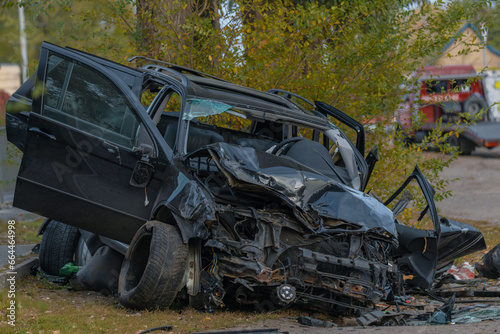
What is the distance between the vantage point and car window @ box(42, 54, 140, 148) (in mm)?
6016

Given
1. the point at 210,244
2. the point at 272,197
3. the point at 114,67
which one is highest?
the point at 114,67

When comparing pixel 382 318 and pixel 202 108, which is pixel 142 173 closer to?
pixel 202 108

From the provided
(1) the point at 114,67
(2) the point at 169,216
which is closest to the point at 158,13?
(1) the point at 114,67

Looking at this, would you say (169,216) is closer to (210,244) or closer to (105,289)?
(210,244)

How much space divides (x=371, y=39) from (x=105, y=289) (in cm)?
532

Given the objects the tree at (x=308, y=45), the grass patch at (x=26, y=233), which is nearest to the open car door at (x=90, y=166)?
the tree at (x=308, y=45)

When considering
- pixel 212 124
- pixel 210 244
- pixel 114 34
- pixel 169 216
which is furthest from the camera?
pixel 114 34

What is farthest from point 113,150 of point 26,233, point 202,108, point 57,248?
point 26,233

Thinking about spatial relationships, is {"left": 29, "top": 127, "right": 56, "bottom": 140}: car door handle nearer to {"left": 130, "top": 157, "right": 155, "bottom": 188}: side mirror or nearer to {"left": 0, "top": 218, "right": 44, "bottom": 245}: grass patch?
{"left": 130, "top": 157, "right": 155, "bottom": 188}: side mirror

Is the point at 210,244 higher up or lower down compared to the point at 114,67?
lower down

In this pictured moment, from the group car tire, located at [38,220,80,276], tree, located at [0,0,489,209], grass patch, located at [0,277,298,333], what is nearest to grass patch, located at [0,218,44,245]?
car tire, located at [38,220,80,276]

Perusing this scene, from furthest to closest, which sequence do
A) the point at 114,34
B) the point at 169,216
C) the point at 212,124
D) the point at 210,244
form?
the point at 114,34, the point at 212,124, the point at 169,216, the point at 210,244

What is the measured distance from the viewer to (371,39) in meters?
9.55

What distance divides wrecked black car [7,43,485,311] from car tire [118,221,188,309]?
0.04 ft
